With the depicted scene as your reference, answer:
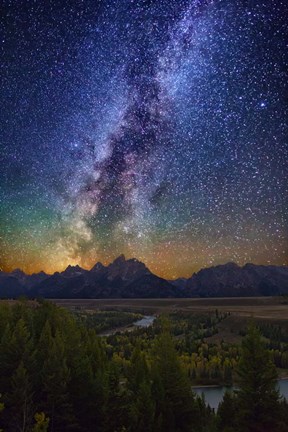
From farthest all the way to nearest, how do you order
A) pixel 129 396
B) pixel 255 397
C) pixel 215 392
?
1. pixel 215 392
2. pixel 129 396
3. pixel 255 397

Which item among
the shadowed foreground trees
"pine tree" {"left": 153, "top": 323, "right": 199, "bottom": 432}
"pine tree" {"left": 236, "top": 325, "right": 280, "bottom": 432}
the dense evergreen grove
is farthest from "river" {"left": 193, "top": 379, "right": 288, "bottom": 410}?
"pine tree" {"left": 236, "top": 325, "right": 280, "bottom": 432}

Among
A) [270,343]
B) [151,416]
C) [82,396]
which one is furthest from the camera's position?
[270,343]

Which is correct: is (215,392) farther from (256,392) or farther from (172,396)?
(256,392)

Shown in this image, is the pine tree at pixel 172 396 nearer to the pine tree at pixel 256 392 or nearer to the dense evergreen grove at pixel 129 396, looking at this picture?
the dense evergreen grove at pixel 129 396

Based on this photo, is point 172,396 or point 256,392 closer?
point 256,392

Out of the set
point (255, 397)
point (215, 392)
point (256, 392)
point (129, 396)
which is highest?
point (256, 392)

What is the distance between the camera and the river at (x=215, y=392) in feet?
193

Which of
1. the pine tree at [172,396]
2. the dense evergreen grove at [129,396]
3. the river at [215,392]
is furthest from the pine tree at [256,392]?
the river at [215,392]

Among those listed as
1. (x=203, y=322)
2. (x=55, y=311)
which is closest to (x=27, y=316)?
(x=55, y=311)

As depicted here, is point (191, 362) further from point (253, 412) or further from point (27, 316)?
point (253, 412)

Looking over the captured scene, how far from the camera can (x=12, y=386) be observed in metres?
40.9

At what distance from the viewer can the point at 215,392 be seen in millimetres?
64375

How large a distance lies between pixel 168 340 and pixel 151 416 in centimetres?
872

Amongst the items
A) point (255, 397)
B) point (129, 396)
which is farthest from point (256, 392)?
point (129, 396)
